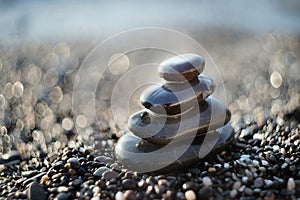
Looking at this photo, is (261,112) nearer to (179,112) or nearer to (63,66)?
(179,112)

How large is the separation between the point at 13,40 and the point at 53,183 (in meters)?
4.33

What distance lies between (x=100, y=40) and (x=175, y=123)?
3.71 meters

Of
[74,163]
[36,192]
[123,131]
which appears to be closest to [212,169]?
[74,163]

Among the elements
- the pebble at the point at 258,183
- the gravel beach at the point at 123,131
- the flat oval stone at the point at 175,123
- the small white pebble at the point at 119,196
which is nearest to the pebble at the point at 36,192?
Answer: the gravel beach at the point at 123,131

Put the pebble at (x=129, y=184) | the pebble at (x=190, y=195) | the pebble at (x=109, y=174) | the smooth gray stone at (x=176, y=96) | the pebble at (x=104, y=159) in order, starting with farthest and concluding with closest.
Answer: the pebble at (x=104, y=159) < the smooth gray stone at (x=176, y=96) < the pebble at (x=109, y=174) < the pebble at (x=129, y=184) < the pebble at (x=190, y=195)

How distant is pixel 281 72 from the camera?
473 centimetres

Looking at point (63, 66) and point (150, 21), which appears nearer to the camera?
point (63, 66)

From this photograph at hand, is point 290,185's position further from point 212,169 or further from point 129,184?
point 129,184

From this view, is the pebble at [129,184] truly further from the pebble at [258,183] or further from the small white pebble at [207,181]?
the pebble at [258,183]

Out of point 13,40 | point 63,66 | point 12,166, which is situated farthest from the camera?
point 13,40

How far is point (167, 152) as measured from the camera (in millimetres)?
2623

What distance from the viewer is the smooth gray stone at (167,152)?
2.58 metres

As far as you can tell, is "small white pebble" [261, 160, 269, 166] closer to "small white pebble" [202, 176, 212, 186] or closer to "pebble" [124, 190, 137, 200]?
"small white pebble" [202, 176, 212, 186]

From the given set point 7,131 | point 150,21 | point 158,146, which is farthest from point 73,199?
point 150,21
